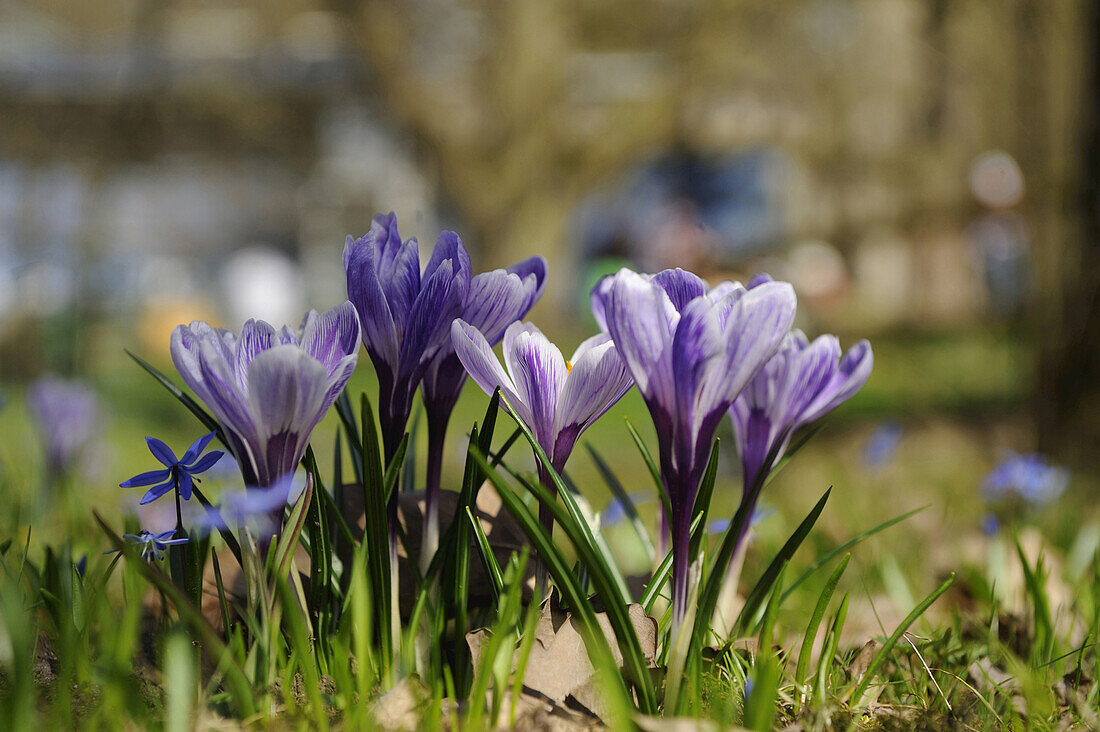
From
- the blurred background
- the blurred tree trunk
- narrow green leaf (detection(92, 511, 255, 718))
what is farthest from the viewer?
the blurred background

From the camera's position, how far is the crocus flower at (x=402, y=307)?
749mm

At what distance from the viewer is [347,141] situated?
15031 mm

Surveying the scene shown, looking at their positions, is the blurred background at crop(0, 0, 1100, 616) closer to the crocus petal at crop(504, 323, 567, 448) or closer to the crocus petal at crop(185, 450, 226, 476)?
the crocus petal at crop(185, 450, 226, 476)

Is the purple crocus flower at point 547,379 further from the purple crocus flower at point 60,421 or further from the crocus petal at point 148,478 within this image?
the purple crocus flower at point 60,421

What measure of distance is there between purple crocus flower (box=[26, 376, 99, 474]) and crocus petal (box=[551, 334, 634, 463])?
1.40 meters

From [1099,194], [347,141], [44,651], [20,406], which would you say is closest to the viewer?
[44,651]

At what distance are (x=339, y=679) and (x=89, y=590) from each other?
38 cm

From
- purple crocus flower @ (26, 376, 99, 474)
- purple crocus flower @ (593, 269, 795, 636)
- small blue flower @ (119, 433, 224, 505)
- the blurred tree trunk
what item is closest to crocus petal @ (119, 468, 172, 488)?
small blue flower @ (119, 433, 224, 505)

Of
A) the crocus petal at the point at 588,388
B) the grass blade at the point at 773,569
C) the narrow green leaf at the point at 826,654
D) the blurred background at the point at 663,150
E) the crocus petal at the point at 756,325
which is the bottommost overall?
the narrow green leaf at the point at 826,654

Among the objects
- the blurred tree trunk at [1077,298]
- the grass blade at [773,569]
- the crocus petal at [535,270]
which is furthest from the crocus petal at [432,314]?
the blurred tree trunk at [1077,298]

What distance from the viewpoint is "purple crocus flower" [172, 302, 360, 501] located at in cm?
66

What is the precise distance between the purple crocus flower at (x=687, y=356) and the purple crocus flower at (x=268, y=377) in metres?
0.22

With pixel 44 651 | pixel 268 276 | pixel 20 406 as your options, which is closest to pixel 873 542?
pixel 44 651

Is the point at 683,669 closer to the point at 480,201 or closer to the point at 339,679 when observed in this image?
the point at 339,679
